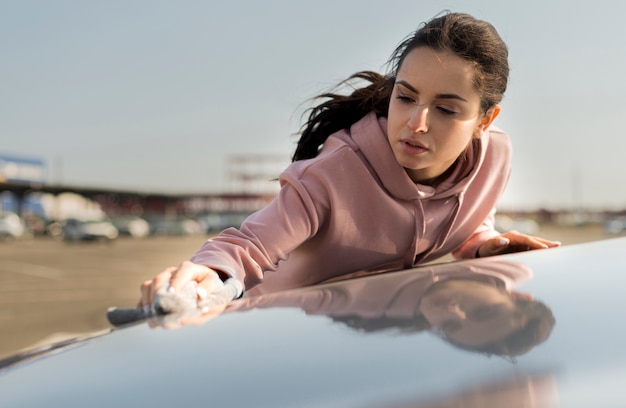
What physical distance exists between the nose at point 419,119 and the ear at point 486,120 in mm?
287

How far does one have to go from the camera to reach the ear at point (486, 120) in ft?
5.85

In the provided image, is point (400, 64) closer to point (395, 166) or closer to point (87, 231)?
point (395, 166)

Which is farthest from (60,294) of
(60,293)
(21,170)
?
(21,170)

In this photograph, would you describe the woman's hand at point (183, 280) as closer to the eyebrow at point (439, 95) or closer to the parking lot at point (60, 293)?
the eyebrow at point (439, 95)

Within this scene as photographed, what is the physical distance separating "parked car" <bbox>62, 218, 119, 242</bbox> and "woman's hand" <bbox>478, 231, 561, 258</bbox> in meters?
27.8

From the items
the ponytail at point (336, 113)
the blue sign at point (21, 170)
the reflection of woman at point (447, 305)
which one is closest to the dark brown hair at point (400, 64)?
the ponytail at point (336, 113)

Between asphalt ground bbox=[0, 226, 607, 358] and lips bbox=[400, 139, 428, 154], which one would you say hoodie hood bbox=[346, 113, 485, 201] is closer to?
lips bbox=[400, 139, 428, 154]

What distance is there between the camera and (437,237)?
1.79 m

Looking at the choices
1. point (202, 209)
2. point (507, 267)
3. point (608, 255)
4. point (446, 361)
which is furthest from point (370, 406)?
point (202, 209)

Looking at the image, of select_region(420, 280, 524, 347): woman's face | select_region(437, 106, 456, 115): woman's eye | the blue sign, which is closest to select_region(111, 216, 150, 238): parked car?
the blue sign

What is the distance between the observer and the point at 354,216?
5.41 ft

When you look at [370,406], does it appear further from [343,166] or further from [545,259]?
[343,166]

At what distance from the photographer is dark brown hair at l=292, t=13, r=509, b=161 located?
1.65 meters

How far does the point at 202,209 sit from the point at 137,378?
65.4 meters
